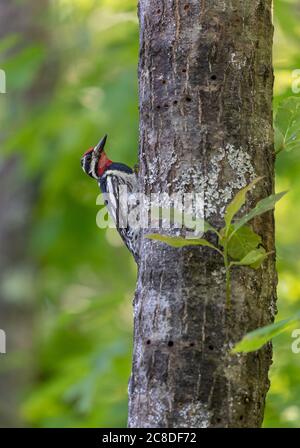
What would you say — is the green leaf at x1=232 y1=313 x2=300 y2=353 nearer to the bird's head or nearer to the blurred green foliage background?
the blurred green foliage background

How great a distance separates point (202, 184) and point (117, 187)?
1970mm

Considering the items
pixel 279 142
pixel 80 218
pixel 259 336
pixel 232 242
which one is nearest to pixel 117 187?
pixel 279 142

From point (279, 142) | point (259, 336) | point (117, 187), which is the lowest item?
point (259, 336)

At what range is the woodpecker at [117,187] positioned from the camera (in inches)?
149

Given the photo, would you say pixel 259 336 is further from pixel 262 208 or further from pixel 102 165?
pixel 102 165

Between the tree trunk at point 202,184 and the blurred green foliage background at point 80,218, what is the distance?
1.83 m

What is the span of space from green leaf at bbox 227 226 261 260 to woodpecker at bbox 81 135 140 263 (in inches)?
51.3

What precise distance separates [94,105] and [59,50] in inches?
70.4

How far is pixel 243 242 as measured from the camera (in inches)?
85.9

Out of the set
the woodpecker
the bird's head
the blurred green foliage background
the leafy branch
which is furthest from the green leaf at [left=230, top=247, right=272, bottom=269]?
the bird's head

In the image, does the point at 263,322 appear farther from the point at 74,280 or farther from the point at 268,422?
the point at 74,280

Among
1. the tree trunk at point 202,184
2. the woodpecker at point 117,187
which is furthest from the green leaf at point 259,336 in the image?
the woodpecker at point 117,187

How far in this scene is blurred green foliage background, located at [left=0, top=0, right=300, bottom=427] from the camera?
5395 millimetres

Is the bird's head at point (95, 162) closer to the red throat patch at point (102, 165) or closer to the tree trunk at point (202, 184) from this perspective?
the red throat patch at point (102, 165)
